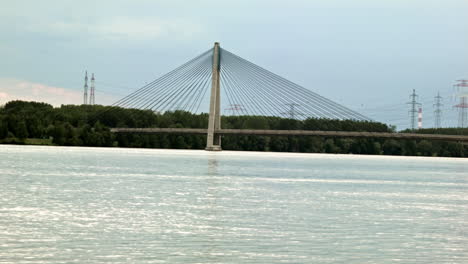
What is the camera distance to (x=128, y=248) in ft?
44.5

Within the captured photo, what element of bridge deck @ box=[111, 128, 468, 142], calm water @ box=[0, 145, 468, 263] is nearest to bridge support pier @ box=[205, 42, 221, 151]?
bridge deck @ box=[111, 128, 468, 142]

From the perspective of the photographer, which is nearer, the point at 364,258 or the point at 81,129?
the point at 364,258

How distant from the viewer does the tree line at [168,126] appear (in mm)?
93513

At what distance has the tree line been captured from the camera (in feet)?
307

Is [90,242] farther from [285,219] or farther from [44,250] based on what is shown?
[285,219]

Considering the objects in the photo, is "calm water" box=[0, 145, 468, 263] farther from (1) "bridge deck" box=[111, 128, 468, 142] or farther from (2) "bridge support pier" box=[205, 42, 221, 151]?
(2) "bridge support pier" box=[205, 42, 221, 151]

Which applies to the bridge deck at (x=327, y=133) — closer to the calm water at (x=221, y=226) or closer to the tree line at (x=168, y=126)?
the tree line at (x=168, y=126)

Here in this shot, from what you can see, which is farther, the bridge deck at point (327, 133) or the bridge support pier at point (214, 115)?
the bridge support pier at point (214, 115)

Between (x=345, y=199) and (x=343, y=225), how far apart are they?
8.76 m

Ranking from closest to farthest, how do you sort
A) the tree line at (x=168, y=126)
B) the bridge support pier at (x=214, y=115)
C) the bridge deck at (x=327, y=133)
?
the bridge deck at (x=327, y=133) < the bridge support pier at (x=214, y=115) < the tree line at (x=168, y=126)

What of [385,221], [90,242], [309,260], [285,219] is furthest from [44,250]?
[385,221]

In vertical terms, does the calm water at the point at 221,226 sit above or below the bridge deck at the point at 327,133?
below

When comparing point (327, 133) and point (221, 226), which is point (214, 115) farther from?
point (221, 226)

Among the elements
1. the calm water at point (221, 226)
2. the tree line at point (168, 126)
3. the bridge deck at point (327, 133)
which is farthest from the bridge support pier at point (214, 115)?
the calm water at point (221, 226)
